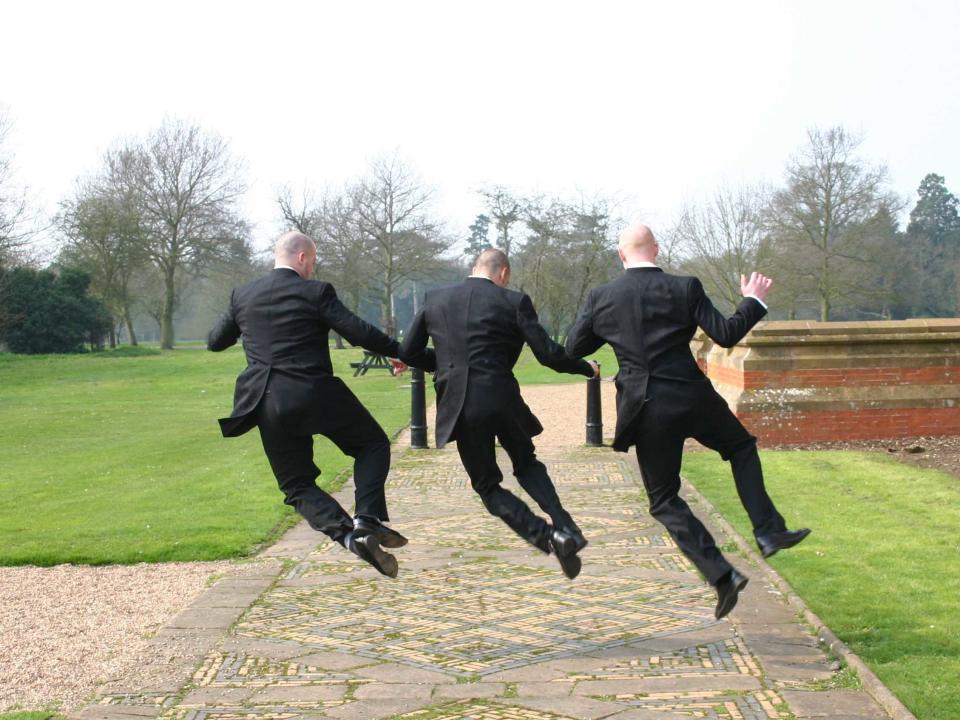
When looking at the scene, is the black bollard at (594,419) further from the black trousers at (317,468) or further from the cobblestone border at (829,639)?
the black trousers at (317,468)

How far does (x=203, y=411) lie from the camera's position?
24594 mm

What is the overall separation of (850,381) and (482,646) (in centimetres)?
1024

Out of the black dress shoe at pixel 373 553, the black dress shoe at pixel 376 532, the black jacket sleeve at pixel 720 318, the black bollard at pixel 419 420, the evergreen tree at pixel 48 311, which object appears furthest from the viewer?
the evergreen tree at pixel 48 311

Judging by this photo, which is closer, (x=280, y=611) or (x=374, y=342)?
(x=374, y=342)

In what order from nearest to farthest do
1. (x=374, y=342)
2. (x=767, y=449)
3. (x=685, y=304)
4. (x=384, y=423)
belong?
(x=685, y=304) → (x=374, y=342) → (x=767, y=449) → (x=384, y=423)

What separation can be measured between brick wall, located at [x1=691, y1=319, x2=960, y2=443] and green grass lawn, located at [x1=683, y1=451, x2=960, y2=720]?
1051mm

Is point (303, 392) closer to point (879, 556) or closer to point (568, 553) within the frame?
point (568, 553)

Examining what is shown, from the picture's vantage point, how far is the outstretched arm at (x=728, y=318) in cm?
557

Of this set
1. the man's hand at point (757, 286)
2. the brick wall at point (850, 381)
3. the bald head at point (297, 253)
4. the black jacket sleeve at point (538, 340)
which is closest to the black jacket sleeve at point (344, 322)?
the bald head at point (297, 253)

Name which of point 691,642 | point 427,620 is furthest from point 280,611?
point 691,642

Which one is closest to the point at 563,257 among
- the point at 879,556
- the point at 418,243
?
the point at 418,243

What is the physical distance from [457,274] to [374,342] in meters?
53.7

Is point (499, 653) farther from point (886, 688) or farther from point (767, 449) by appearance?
point (767, 449)

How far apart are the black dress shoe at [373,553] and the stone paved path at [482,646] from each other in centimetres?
38
